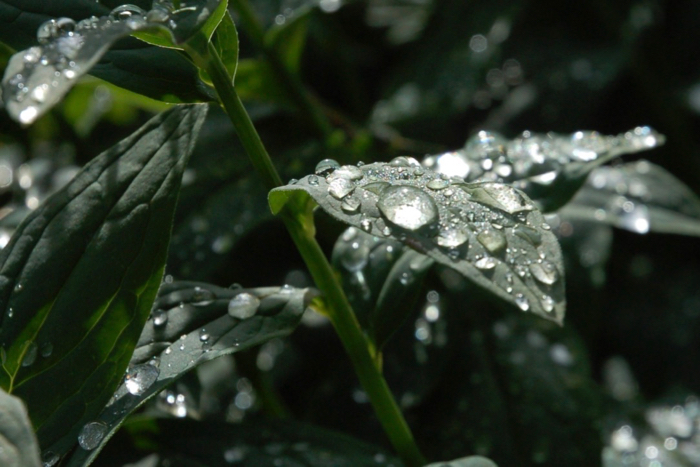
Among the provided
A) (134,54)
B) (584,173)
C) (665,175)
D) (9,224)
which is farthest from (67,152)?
(665,175)

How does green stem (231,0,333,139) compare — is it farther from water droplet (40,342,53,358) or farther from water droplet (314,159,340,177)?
water droplet (40,342,53,358)

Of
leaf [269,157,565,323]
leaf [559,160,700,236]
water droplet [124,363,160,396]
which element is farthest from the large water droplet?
leaf [559,160,700,236]

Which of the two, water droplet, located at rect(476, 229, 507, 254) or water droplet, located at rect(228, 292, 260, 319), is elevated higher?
water droplet, located at rect(476, 229, 507, 254)

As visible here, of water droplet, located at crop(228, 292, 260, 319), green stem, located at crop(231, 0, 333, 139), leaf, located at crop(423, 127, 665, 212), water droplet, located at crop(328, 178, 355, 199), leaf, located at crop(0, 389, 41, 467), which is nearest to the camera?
leaf, located at crop(0, 389, 41, 467)

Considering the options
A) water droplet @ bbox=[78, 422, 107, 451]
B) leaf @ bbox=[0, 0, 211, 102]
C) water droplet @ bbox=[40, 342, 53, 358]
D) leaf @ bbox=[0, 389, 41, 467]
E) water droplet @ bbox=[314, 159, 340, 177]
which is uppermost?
leaf @ bbox=[0, 0, 211, 102]

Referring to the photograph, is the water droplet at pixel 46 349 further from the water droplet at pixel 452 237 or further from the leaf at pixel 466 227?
the water droplet at pixel 452 237
